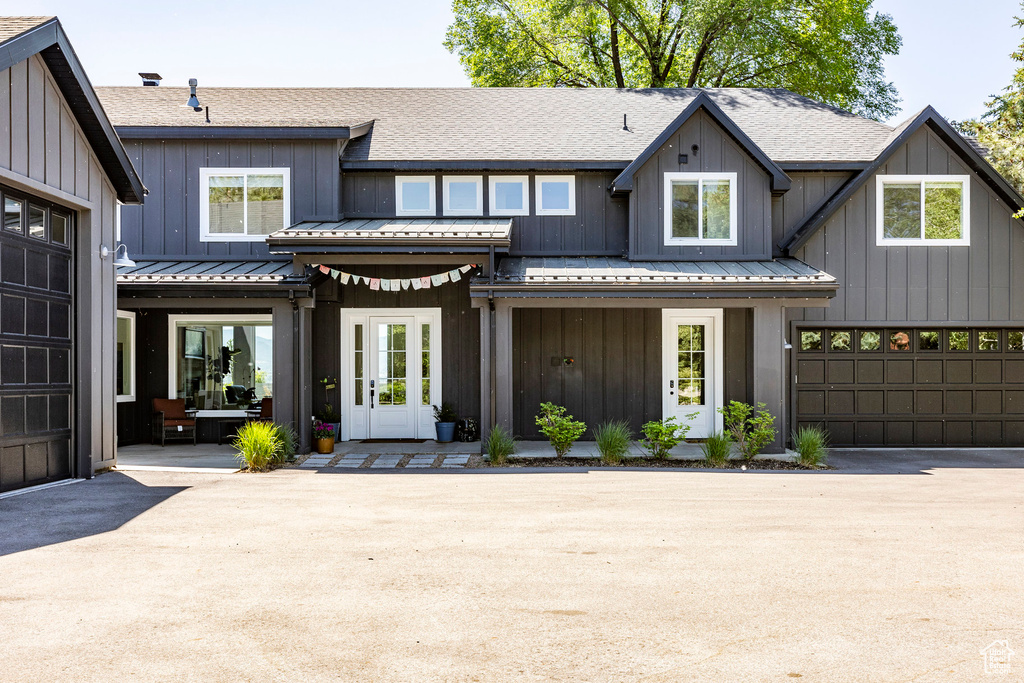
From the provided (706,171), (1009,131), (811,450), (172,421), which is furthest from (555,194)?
(1009,131)

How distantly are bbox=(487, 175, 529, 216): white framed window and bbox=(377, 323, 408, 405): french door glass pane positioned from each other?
2.73 m

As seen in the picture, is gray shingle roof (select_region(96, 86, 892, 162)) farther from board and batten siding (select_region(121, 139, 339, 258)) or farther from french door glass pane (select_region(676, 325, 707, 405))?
french door glass pane (select_region(676, 325, 707, 405))

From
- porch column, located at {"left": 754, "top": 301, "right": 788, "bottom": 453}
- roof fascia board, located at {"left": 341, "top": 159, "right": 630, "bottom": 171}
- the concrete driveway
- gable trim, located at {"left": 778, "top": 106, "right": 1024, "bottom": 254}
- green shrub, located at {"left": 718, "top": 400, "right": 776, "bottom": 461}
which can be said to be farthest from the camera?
roof fascia board, located at {"left": 341, "top": 159, "right": 630, "bottom": 171}

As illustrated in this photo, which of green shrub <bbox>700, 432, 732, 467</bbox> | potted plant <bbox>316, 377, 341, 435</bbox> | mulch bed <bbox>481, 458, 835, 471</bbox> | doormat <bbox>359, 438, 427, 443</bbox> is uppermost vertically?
potted plant <bbox>316, 377, 341, 435</bbox>

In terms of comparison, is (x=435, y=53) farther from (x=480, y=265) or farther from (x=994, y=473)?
(x=994, y=473)

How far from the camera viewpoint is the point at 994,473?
10656 millimetres

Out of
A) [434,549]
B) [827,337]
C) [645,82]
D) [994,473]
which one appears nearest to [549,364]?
[827,337]

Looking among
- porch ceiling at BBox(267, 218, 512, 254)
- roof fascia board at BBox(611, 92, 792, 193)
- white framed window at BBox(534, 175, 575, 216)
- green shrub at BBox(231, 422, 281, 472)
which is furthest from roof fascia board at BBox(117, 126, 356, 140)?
green shrub at BBox(231, 422, 281, 472)

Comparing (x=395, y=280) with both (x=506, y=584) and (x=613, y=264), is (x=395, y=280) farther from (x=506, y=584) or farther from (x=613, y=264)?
(x=506, y=584)

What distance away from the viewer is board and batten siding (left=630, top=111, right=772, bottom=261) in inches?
537

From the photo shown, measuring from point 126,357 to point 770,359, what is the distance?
1045 cm

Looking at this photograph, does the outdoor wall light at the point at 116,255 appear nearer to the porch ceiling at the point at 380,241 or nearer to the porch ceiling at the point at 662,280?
the porch ceiling at the point at 380,241

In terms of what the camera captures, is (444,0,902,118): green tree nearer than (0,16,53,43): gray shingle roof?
No

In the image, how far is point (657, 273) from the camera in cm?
1242
